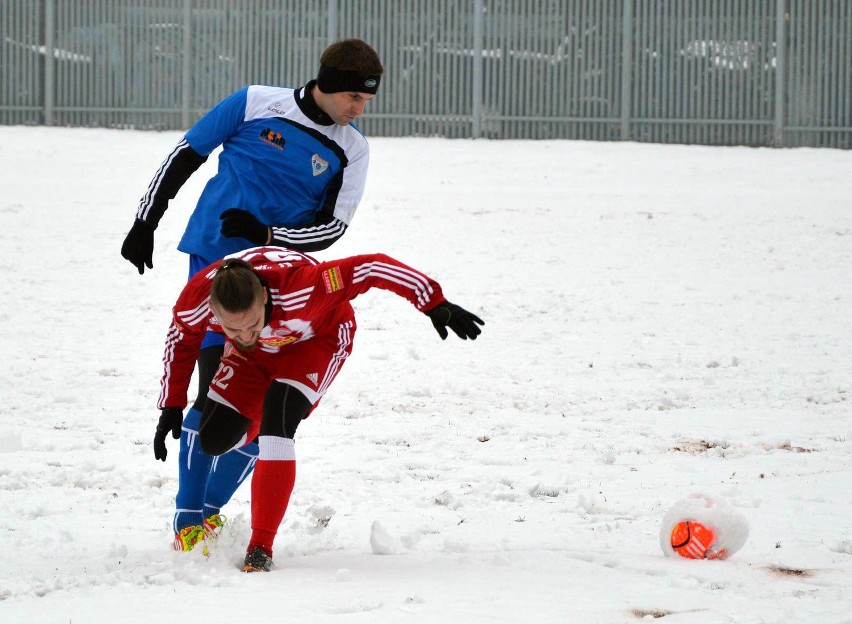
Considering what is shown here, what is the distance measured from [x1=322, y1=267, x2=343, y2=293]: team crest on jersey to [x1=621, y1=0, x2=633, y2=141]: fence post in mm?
13990

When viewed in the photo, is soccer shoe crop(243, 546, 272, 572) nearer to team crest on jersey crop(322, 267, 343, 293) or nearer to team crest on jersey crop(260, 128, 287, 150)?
team crest on jersey crop(322, 267, 343, 293)

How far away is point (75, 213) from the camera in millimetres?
13094

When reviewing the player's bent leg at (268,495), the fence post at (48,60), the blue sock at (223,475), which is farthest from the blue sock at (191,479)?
the fence post at (48,60)

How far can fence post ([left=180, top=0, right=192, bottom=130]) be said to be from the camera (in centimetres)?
1752

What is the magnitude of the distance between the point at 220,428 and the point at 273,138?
114 cm

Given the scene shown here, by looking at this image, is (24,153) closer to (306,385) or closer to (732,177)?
(732,177)

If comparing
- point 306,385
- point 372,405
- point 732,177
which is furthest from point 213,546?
point 732,177

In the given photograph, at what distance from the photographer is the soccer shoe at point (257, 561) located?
12.7 feet

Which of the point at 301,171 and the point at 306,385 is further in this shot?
the point at 301,171

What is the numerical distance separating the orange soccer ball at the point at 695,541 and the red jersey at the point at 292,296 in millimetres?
1166

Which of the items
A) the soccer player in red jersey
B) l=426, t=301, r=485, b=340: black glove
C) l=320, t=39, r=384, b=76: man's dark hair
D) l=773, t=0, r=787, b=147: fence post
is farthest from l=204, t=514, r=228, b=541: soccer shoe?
l=773, t=0, r=787, b=147: fence post

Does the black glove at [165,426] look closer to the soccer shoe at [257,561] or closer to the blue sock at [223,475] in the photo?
the blue sock at [223,475]

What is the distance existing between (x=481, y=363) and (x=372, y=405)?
1.41 metres

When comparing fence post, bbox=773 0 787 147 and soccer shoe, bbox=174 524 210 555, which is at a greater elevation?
fence post, bbox=773 0 787 147
